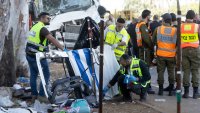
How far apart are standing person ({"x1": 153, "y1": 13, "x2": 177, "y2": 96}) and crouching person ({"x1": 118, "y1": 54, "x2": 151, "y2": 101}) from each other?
787 millimetres

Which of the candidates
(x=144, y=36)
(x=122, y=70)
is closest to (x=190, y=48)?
(x=122, y=70)

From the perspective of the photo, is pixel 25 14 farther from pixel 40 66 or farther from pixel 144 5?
pixel 144 5

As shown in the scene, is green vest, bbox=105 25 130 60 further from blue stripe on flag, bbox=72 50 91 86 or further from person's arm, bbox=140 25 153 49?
blue stripe on flag, bbox=72 50 91 86

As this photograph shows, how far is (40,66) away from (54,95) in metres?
0.56

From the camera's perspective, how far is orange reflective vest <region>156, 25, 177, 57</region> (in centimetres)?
903

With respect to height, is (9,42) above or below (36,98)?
above

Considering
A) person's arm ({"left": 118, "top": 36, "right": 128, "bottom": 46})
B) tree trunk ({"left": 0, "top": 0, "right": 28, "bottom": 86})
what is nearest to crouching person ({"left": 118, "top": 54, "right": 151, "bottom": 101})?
person's arm ({"left": 118, "top": 36, "right": 128, "bottom": 46})

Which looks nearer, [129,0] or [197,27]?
[197,27]

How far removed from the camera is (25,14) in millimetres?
11547

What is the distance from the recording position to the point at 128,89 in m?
8.62

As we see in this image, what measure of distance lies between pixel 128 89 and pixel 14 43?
382 centimetres

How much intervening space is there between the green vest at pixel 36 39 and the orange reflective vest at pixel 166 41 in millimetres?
2480

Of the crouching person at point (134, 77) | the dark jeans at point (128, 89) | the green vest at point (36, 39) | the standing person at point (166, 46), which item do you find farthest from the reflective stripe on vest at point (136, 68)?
the green vest at point (36, 39)

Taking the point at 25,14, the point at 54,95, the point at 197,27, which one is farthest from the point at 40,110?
the point at 25,14
